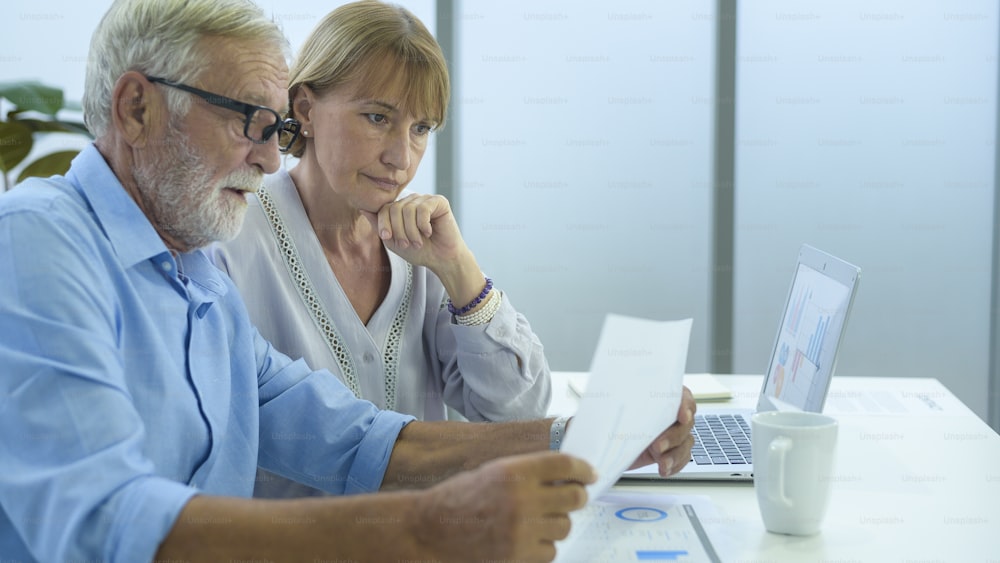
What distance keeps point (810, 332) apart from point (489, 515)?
2.93ft

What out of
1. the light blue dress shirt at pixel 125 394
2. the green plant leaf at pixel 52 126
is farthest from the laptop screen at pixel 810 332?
the green plant leaf at pixel 52 126

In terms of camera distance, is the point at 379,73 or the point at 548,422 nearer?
the point at 548,422

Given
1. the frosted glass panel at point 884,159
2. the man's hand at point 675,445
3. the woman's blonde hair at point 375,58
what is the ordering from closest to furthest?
the man's hand at point 675,445, the woman's blonde hair at point 375,58, the frosted glass panel at point 884,159

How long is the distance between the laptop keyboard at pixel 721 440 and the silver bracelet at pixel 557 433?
0.22m

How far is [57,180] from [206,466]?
0.39 metres

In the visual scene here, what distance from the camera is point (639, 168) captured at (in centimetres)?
356

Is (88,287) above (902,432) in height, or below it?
above

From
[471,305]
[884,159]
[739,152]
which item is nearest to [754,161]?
[739,152]

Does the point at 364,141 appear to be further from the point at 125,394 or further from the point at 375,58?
the point at 125,394

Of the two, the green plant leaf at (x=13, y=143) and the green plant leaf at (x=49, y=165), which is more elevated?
the green plant leaf at (x=13, y=143)

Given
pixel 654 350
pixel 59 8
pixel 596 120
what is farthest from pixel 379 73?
pixel 59 8

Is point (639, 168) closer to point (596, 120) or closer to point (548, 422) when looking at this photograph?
point (596, 120)

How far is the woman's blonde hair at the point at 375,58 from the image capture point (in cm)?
157

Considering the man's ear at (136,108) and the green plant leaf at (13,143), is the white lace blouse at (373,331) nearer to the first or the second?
the man's ear at (136,108)
